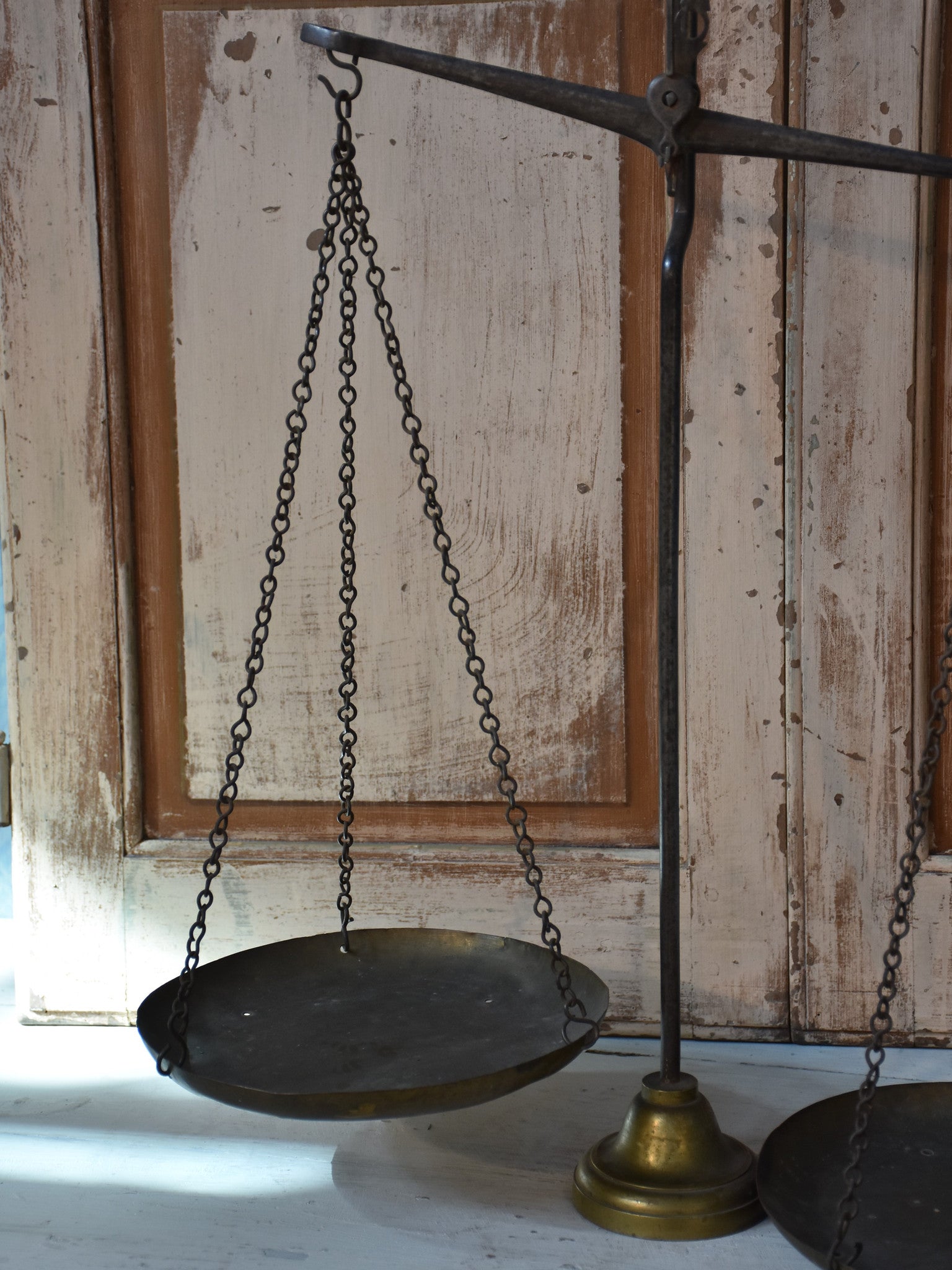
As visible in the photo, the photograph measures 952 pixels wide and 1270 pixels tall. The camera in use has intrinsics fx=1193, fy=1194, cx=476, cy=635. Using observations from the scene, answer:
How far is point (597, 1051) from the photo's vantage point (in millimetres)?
1836

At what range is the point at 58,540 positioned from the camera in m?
1.90

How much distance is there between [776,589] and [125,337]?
108 cm

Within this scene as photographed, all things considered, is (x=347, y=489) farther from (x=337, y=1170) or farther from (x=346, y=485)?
(x=337, y=1170)

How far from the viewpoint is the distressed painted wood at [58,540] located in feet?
6.02

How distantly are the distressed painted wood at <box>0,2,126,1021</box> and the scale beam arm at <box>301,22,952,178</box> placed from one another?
73 cm

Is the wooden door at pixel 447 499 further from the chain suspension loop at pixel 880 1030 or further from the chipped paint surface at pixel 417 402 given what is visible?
the chain suspension loop at pixel 880 1030

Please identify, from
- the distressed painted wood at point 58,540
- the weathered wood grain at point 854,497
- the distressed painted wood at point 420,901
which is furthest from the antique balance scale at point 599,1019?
the distressed painted wood at point 58,540

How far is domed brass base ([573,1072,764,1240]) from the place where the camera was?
4.41ft

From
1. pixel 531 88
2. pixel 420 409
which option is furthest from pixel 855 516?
pixel 531 88

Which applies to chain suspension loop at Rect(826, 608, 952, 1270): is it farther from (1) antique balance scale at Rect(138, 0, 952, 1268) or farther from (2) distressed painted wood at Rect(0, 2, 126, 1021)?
(2) distressed painted wood at Rect(0, 2, 126, 1021)

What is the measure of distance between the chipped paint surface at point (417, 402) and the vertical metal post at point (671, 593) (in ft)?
1.55

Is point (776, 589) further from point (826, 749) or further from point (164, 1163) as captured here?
point (164, 1163)

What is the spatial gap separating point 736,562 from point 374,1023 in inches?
32.9

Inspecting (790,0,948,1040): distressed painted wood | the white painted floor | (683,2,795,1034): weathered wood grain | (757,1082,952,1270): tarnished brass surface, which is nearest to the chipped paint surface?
(683,2,795,1034): weathered wood grain
